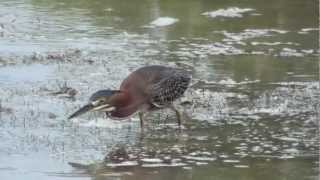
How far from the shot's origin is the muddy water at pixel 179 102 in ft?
26.8

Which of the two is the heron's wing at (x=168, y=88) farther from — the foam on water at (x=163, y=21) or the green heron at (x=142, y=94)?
the foam on water at (x=163, y=21)

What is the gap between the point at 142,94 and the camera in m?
9.20

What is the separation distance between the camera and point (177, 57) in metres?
13.5

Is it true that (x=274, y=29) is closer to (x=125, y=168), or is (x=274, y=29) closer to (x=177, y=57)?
(x=177, y=57)

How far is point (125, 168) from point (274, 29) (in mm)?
8542

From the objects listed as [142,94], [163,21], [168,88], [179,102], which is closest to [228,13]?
[163,21]

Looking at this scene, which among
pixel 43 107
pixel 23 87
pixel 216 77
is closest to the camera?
pixel 43 107

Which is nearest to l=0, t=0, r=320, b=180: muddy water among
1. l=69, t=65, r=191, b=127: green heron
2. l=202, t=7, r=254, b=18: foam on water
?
l=202, t=7, r=254, b=18: foam on water

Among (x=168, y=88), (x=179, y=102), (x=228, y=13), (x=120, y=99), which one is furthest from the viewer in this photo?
(x=228, y=13)

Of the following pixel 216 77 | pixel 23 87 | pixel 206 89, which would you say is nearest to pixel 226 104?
pixel 206 89

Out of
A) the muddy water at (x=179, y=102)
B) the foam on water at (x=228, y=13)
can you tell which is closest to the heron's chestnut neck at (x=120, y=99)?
the muddy water at (x=179, y=102)

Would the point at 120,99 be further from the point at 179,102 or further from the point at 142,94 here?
the point at 179,102

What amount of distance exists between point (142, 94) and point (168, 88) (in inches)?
18.4

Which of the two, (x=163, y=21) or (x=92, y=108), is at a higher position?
(x=163, y=21)
